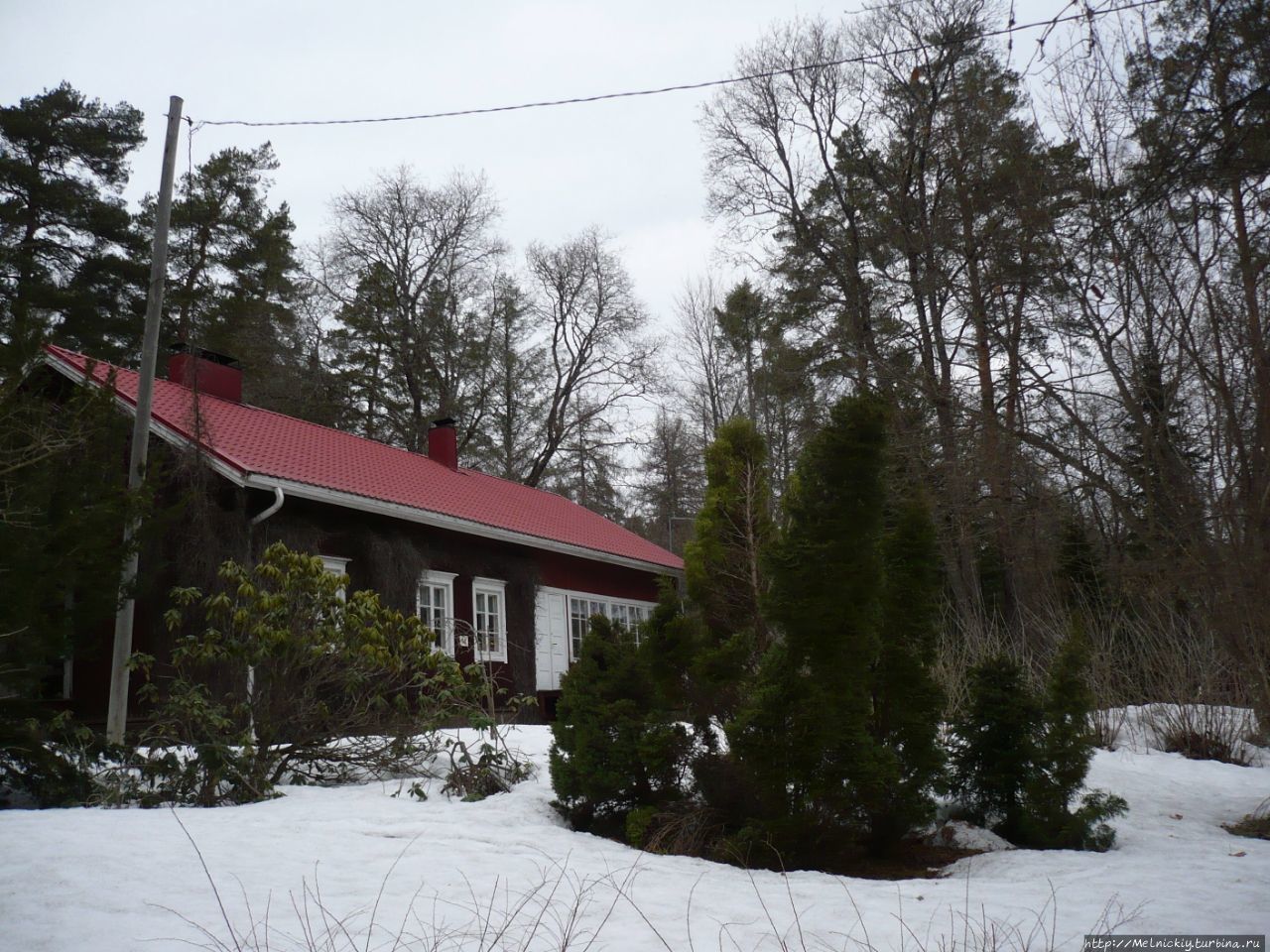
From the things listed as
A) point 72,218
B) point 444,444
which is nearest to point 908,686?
point 444,444

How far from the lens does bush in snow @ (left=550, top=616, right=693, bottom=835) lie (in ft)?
19.6

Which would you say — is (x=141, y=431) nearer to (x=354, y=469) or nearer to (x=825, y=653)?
(x=354, y=469)

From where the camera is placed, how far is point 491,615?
1469cm

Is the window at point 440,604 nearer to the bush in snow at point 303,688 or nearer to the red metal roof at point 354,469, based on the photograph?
the red metal roof at point 354,469

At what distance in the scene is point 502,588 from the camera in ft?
49.1

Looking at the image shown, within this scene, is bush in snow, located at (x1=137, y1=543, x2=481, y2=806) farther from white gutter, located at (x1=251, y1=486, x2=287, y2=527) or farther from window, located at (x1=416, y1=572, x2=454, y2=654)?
window, located at (x1=416, y1=572, x2=454, y2=654)

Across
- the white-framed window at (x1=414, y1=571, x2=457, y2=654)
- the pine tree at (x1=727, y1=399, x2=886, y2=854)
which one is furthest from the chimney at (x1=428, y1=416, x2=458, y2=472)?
the pine tree at (x1=727, y1=399, x2=886, y2=854)

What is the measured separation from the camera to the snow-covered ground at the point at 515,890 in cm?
374

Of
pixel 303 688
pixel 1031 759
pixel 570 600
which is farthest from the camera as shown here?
pixel 570 600

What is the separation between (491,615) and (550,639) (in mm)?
1756

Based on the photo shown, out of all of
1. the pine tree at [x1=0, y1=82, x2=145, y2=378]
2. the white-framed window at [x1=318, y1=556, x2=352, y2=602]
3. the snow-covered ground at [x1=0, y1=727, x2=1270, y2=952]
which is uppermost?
the pine tree at [x1=0, y1=82, x2=145, y2=378]

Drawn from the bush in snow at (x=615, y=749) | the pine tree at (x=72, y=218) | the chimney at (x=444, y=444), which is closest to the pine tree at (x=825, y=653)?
the bush in snow at (x=615, y=749)

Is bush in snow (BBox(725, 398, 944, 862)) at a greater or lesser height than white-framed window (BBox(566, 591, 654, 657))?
lesser

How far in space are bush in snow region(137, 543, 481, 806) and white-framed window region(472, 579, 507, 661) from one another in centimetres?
649
